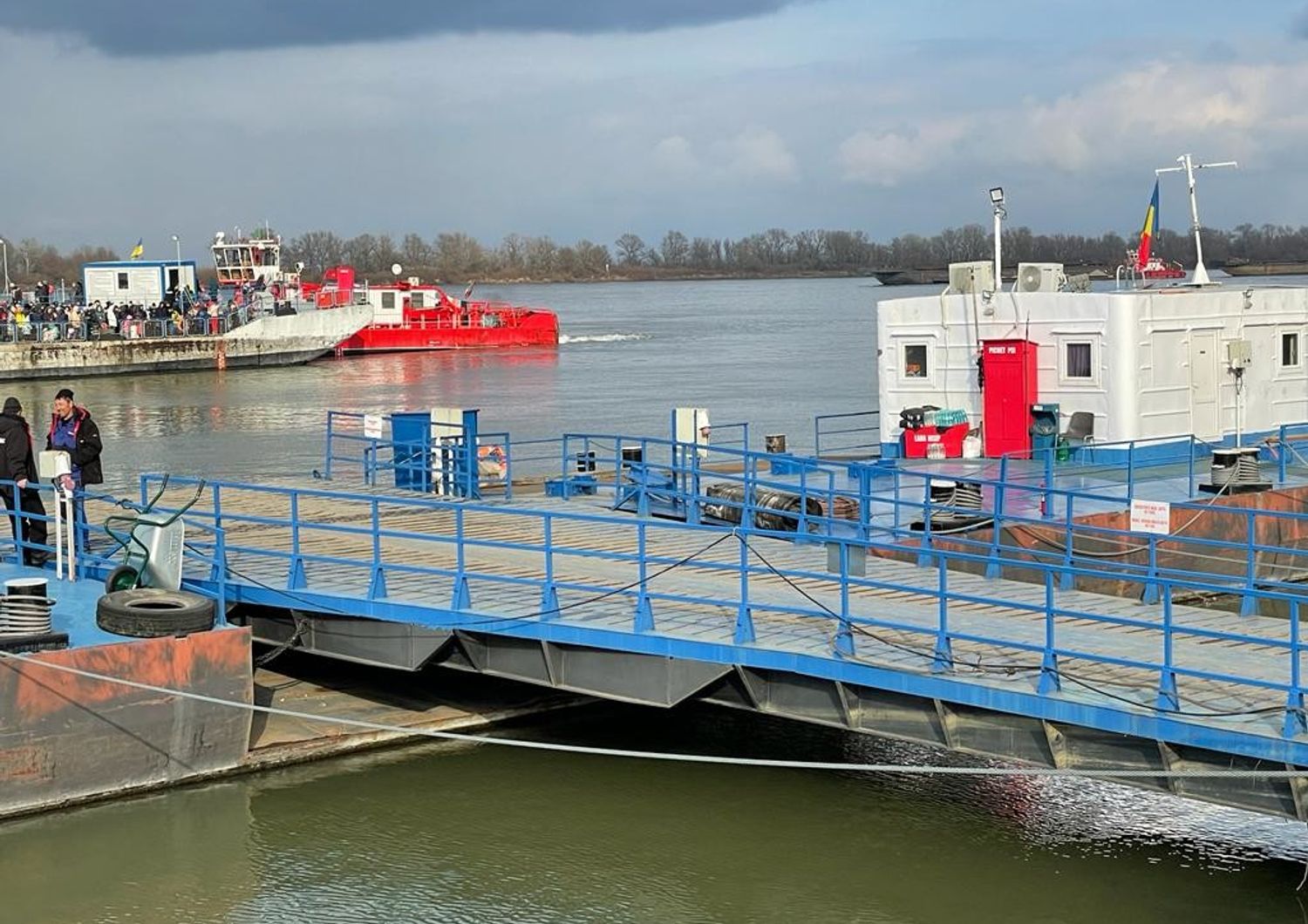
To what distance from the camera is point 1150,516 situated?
15.2m

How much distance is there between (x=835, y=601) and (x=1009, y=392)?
9.86 m

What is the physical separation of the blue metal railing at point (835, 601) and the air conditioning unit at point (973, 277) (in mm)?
7776

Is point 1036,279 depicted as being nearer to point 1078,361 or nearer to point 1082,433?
point 1078,361

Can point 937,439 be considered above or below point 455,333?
below

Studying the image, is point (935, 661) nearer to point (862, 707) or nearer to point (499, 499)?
point (862, 707)

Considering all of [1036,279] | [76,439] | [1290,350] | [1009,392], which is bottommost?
[1009,392]

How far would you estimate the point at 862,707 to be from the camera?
1289cm

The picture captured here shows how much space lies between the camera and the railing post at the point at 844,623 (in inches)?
507

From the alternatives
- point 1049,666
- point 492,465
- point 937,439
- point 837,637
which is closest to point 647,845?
point 837,637

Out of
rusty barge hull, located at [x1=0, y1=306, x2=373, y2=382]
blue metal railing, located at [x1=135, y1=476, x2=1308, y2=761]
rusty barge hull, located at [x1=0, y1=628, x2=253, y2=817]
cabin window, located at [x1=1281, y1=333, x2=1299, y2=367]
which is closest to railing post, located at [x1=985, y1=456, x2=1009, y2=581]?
blue metal railing, located at [x1=135, y1=476, x2=1308, y2=761]

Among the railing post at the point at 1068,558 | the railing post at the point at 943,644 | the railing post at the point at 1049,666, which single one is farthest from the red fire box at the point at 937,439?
the railing post at the point at 1049,666

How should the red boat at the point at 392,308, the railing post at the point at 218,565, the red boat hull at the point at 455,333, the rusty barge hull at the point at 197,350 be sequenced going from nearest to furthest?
the railing post at the point at 218,565
the rusty barge hull at the point at 197,350
the red boat at the point at 392,308
the red boat hull at the point at 455,333

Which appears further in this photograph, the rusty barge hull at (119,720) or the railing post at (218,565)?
the railing post at (218,565)

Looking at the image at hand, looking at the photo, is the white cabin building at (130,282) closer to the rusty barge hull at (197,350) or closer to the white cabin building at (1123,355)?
the rusty barge hull at (197,350)
